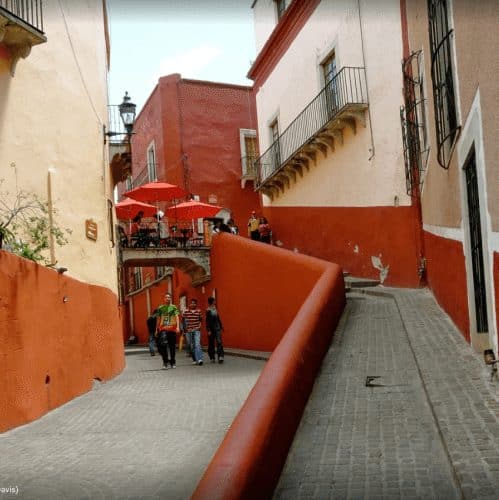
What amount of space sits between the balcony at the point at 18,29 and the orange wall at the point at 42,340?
3329mm

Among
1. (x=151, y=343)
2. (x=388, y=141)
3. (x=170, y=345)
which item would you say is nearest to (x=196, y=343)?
(x=170, y=345)

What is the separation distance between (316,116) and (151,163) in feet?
37.4

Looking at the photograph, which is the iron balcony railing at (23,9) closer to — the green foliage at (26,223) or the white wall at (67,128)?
the white wall at (67,128)

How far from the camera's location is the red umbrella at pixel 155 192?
72.2ft

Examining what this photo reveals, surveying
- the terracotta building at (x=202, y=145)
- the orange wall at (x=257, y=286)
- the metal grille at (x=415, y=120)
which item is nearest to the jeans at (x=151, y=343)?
the orange wall at (x=257, y=286)

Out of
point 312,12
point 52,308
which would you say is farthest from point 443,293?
point 312,12

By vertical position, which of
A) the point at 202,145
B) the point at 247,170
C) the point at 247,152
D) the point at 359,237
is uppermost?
the point at 202,145

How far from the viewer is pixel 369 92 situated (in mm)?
16688

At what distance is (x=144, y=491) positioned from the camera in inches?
205

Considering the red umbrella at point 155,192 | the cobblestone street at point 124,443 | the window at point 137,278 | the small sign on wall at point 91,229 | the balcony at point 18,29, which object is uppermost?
the balcony at point 18,29

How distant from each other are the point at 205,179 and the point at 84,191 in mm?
14654

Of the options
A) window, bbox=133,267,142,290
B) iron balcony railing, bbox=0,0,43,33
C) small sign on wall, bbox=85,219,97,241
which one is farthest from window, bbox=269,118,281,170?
iron balcony railing, bbox=0,0,43,33

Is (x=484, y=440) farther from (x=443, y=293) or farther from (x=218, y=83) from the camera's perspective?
(x=218, y=83)

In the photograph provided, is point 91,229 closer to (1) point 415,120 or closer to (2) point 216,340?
(2) point 216,340
